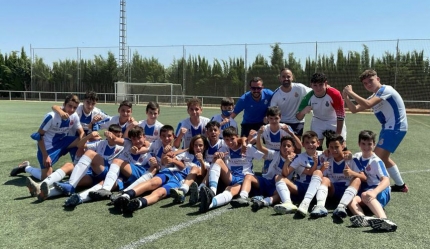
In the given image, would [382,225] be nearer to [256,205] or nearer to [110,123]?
[256,205]

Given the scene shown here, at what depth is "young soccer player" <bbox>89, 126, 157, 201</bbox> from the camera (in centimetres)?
470

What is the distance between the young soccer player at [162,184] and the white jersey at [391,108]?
2726mm

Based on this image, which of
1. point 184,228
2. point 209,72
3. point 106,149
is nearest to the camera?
point 184,228

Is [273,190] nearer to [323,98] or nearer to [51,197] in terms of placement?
[323,98]

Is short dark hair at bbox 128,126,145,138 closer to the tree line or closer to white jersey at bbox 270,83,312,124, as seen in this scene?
white jersey at bbox 270,83,312,124

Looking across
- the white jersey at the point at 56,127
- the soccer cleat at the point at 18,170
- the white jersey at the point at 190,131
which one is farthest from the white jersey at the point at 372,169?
the soccer cleat at the point at 18,170

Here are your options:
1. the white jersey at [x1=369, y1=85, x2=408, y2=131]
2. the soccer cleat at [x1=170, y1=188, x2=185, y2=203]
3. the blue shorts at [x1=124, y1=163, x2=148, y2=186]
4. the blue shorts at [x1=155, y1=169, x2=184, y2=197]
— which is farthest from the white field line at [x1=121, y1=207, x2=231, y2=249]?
the white jersey at [x1=369, y1=85, x2=408, y2=131]

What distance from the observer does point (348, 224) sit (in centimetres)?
391

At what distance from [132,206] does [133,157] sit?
4.76 feet

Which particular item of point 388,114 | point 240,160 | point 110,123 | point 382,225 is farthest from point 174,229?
point 388,114

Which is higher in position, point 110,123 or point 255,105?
point 255,105

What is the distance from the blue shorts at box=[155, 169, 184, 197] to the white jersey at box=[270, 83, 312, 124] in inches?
86.5

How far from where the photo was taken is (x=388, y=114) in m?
5.44

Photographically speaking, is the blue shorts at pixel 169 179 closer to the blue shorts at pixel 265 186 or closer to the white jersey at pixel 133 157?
the white jersey at pixel 133 157
